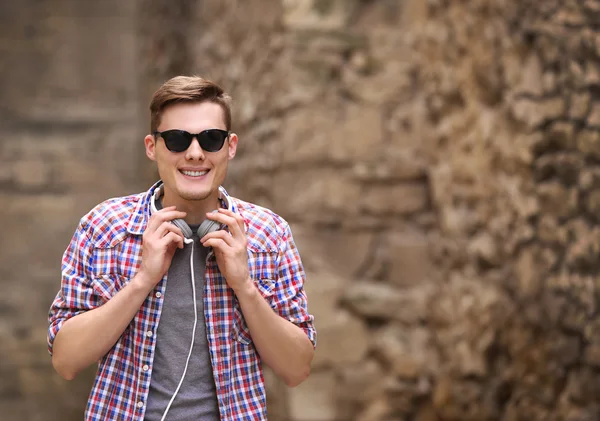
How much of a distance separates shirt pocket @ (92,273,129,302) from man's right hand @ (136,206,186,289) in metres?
0.07

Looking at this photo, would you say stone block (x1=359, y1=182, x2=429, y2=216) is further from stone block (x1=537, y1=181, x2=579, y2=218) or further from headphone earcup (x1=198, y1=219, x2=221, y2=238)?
headphone earcup (x1=198, y1=219, x2=221, y2=238)

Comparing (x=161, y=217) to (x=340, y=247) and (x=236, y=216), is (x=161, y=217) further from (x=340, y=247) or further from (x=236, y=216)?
(x=340, y=247)

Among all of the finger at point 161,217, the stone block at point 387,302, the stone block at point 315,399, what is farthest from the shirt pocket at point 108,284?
the stone block at point 387,302

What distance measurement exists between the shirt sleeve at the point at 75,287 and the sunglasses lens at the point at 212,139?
224 millimetres

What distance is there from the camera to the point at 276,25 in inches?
134

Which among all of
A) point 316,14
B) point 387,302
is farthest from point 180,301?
point 316,14

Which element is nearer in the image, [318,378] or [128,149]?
[318,378]

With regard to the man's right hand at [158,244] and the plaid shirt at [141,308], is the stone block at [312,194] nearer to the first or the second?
the plaid shirt at [141,308]

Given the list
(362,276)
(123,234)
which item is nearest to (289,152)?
(362,276)

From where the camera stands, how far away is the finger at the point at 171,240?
1.19 metres

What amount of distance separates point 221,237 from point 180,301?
12 cm

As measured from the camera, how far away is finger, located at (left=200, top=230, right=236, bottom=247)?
1.20 m

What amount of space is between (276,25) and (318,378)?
1403 mm

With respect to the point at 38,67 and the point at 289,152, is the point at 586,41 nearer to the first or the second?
the point at 289,152
